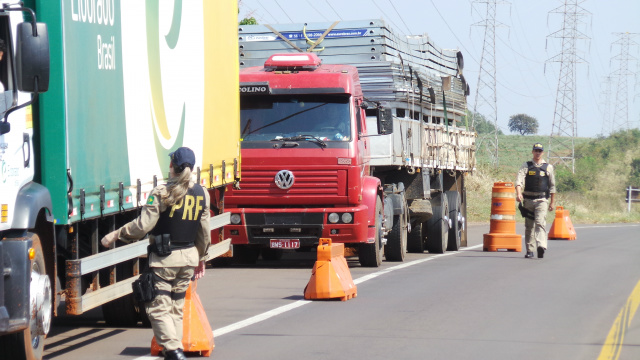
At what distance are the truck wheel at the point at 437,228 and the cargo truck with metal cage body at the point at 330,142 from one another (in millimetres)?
603

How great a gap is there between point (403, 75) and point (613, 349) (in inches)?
429

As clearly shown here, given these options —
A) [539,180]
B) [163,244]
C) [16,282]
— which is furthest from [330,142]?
Answer: [16,282]

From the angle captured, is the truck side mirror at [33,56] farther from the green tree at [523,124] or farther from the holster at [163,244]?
the green tree at [523,124]

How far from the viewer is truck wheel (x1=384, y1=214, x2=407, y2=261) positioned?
18.1m

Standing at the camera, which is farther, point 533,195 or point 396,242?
point 533,195

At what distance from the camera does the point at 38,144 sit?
7.40m

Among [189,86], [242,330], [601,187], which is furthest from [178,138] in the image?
[601,187]

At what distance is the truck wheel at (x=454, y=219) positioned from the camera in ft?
74.4

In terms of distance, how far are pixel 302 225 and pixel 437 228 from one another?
603 cm

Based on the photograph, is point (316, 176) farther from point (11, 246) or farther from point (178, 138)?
point (11, 246)

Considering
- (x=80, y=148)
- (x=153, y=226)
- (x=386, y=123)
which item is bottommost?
(x=153, y=226)

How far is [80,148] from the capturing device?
7691 mm

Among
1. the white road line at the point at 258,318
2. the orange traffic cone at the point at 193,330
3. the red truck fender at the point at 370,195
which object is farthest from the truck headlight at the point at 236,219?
the orange traffic cone at the point at 193,330

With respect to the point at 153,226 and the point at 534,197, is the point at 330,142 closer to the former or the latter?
the point at 534,197
